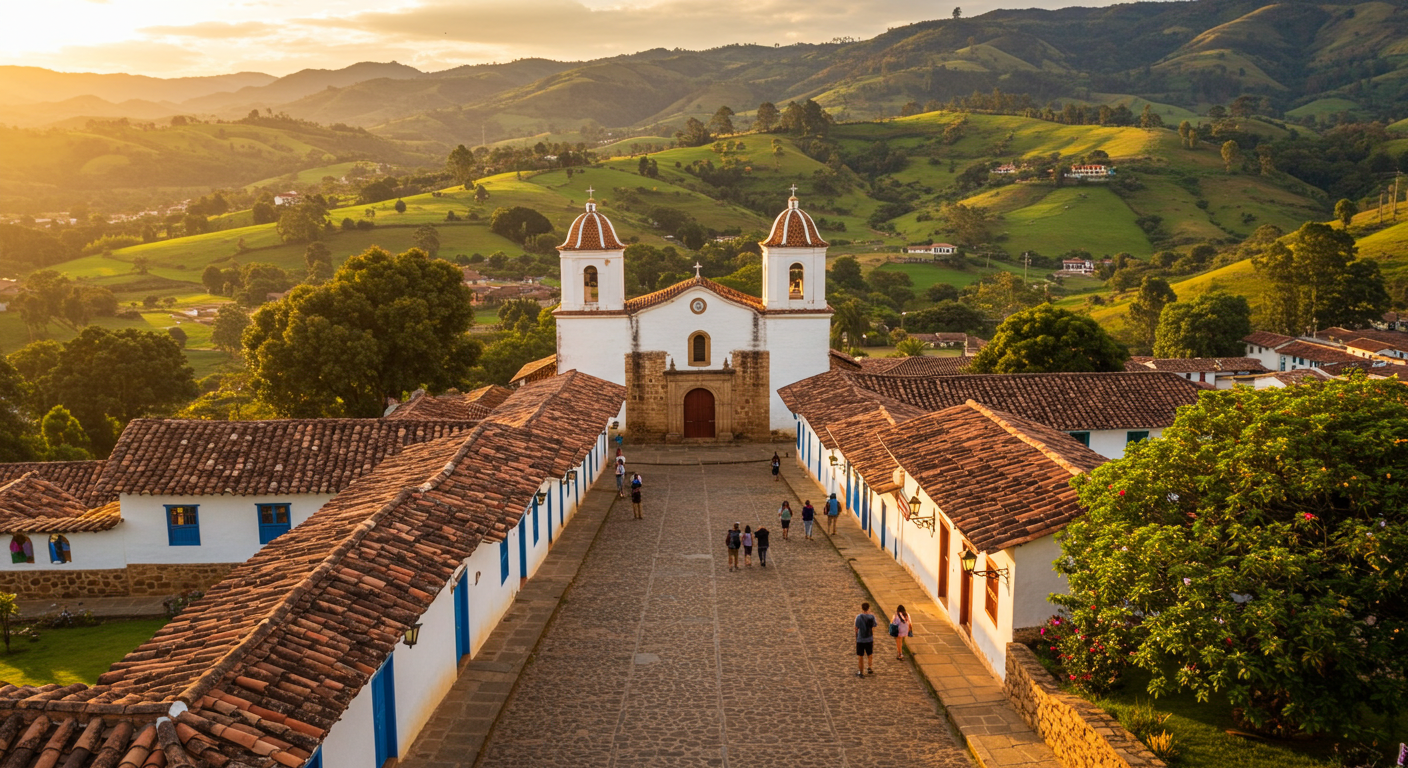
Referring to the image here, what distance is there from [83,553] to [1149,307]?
248 feet

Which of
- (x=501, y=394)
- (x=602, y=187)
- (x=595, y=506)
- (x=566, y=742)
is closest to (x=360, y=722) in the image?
(x=566, y=742)

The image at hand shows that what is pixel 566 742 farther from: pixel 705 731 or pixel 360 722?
pixel 360 722

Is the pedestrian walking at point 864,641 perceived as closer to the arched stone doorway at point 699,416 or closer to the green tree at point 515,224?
the arched stone doorway at point 699,416

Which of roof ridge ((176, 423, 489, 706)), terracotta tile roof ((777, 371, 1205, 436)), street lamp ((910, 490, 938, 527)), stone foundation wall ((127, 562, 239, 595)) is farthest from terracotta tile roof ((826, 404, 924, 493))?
stone foundation wall ((127, 562, 239, 595))

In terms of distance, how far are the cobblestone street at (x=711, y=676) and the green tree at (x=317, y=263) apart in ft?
243

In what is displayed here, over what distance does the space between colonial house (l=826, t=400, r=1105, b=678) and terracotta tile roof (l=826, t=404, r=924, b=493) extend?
0.12ft

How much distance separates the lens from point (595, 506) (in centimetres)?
2662

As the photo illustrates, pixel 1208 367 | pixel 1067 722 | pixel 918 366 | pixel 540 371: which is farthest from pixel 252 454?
pixel 1208 367

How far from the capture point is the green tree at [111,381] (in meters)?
39.4

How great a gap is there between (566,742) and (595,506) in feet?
45.8

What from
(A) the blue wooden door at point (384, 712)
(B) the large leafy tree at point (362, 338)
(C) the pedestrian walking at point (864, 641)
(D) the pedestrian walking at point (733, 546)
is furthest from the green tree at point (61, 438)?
(C) the pedestrian walking at point (864, 641)

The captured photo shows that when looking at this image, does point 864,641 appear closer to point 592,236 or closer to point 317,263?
point 592,236

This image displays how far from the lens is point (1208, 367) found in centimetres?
6134

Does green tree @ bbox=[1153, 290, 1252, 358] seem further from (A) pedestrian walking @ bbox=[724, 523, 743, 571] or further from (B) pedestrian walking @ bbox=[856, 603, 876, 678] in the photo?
(B) pedestrian walking @ bbox=[856, 603, 876, 678]
